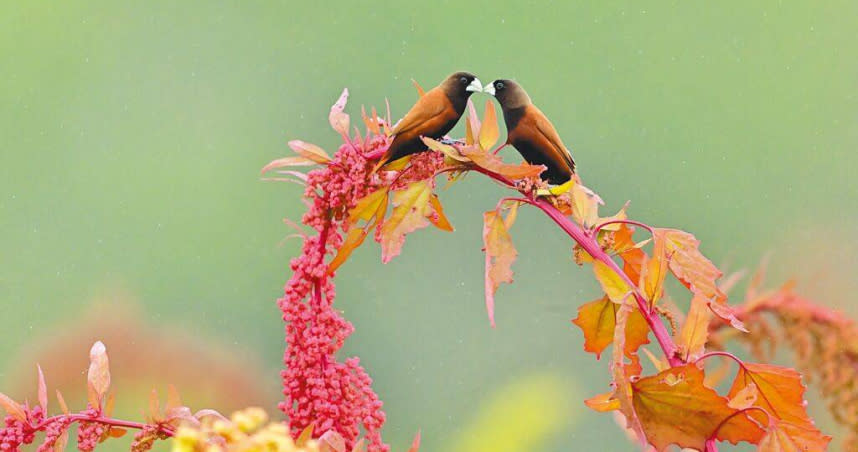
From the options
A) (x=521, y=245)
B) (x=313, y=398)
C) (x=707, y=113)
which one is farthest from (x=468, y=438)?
(x=313, y=398)

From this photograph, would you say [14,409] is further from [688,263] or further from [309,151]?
[688,263]

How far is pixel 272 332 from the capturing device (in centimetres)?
112

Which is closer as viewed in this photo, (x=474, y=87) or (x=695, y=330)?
(x=695, y=330)

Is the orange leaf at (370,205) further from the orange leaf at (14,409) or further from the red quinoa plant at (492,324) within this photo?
the orange leaf at (14,409)

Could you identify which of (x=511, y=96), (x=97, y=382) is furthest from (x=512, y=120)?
(x=97, y=382)

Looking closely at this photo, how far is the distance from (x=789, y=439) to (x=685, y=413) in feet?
0.12

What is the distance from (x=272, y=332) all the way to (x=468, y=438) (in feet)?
0.93

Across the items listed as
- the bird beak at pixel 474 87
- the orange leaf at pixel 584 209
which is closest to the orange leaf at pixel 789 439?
the orange leaf at pixel 584 209

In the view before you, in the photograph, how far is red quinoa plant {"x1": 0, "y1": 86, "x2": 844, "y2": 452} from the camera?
1.03 ft

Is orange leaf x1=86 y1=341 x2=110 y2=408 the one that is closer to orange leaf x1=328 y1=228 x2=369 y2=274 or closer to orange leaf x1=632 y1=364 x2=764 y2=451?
orange leaf x1=328 y1=228 x2=369 y2=274

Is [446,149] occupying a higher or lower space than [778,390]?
higher

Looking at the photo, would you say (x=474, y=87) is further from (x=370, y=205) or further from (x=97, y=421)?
(x=97, y=421)

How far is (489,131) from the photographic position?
1.24ft

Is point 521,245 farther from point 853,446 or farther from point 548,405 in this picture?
point 853,446
